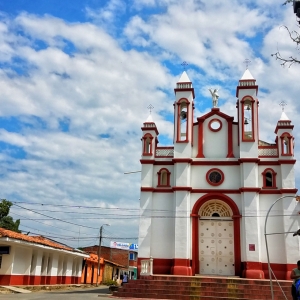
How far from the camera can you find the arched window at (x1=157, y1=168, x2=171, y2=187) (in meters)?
23.4

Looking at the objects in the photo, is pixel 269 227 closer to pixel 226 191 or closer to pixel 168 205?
pixel 226 191

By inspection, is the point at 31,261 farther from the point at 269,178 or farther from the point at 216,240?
the point at 269,178

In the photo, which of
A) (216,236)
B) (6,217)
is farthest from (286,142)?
(6,217)

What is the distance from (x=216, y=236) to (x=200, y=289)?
4398 millimetres

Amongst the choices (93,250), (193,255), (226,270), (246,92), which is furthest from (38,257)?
(93,250)

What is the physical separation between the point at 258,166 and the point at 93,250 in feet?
121

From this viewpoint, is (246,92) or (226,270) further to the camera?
(246,92)

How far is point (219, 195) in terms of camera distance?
22531 mm

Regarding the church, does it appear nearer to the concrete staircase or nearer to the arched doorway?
the arched doorway

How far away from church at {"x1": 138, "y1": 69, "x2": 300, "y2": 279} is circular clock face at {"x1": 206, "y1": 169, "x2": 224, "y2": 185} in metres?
0.05

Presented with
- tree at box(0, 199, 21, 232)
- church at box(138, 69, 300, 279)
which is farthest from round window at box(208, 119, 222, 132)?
tree at box(0, 199, 21, 232)

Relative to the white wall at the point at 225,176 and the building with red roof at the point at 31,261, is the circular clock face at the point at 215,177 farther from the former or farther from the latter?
the building with red roof at the point at 31,261

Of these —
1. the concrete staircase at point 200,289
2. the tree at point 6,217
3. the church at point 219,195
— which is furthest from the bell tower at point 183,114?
the tree at point 6,217

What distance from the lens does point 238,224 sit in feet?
72.1
